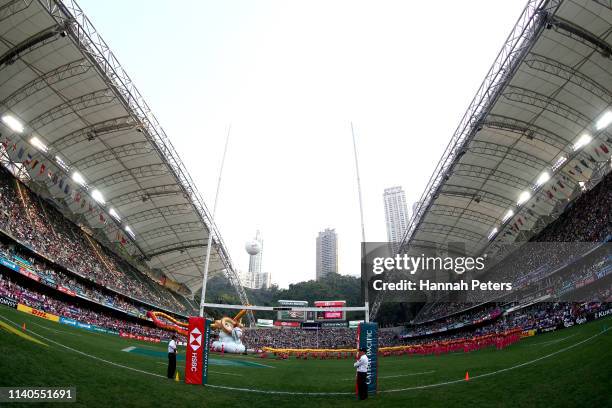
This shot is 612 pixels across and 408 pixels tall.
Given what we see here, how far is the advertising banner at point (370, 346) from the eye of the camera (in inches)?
405

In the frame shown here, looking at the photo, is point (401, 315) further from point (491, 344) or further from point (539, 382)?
point (539, 382)

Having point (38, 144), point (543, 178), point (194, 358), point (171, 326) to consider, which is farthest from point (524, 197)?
point (38, 144)

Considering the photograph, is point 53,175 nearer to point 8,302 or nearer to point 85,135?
point 85,135

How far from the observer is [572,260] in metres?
32.1

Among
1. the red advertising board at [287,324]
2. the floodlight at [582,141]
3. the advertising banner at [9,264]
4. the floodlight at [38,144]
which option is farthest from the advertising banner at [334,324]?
the floodlight at [38,144]

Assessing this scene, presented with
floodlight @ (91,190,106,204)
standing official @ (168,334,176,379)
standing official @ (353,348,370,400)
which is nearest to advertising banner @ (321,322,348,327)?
floodlight @ (91,190,106,204)

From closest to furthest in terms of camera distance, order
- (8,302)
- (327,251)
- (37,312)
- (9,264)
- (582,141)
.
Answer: (8,302) → (9,264) → (37,312) → (582,141) → (327,251)

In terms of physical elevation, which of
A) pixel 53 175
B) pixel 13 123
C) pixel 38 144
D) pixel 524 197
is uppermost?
pixel 13 123

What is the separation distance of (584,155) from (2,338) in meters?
38.3

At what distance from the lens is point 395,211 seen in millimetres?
152500

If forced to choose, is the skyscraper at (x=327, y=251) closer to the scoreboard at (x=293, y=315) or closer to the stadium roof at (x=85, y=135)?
the scoreboard at (x=293, y=315)

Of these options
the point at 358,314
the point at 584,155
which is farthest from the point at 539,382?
the point at 358,314

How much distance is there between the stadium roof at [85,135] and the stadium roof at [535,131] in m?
22.7

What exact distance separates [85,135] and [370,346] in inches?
1245
